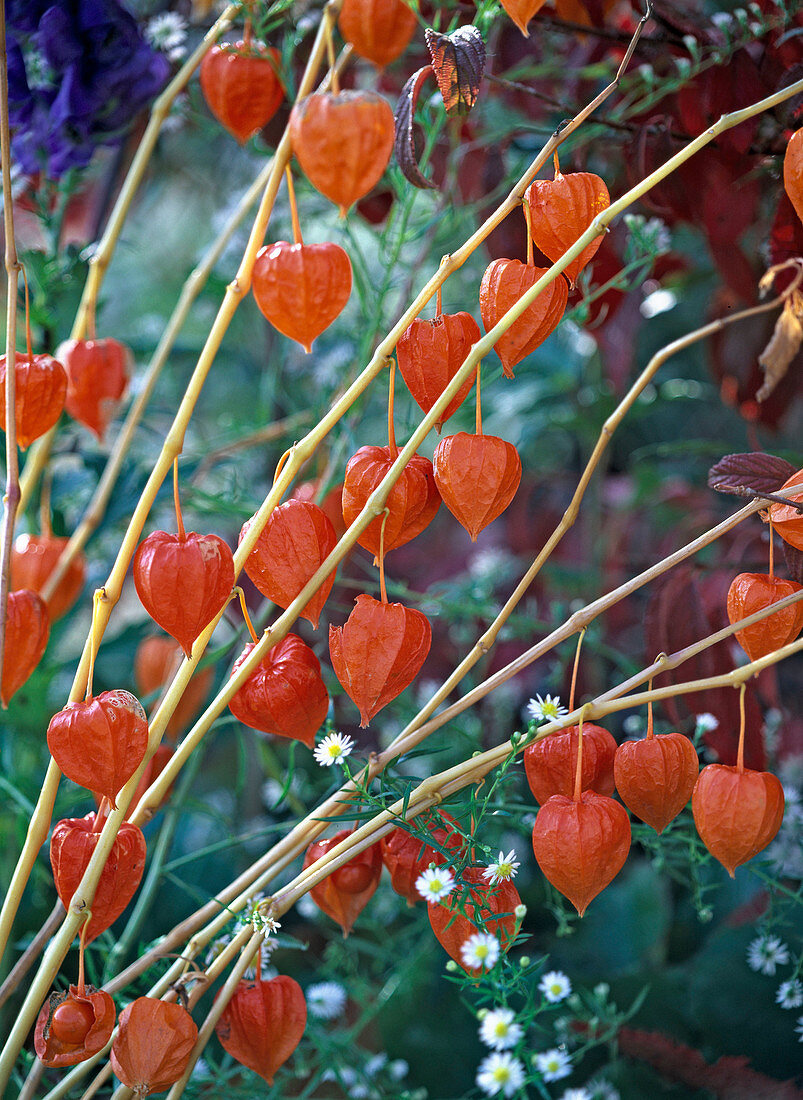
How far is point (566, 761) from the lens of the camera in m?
0.40

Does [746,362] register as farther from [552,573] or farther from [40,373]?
[40,373]

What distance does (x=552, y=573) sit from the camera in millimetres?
986

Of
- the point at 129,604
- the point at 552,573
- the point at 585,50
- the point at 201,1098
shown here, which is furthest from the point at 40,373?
the point at 129,604

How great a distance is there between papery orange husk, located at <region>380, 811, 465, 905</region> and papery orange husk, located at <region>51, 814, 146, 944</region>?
11 cm

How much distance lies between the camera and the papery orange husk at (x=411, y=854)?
42 centimetres

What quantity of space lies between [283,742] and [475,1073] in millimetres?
364

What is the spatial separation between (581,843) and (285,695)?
0.44 ft

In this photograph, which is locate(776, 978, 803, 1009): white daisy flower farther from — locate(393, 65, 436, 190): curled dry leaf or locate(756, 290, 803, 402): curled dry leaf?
locate(393, 65, 436, 190): curled dry leaf

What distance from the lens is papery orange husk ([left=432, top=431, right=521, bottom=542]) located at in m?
0.37

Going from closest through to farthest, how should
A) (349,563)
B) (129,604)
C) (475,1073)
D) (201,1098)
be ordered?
1. (201,1098)
2. (475,1073)
3. (349,563)
4. (129,604)

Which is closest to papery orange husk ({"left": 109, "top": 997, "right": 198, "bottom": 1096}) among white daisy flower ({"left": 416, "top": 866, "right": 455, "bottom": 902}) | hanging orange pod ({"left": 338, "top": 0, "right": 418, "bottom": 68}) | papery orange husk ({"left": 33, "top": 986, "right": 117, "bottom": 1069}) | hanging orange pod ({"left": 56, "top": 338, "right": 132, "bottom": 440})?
papery orange husk ({"left": 33, "top": 986, "right": 117, "bottom": 1069})

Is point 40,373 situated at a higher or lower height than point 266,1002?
higher

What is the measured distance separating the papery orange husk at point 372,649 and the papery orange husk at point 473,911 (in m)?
0.09

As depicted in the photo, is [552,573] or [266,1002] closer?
[266,1002]
